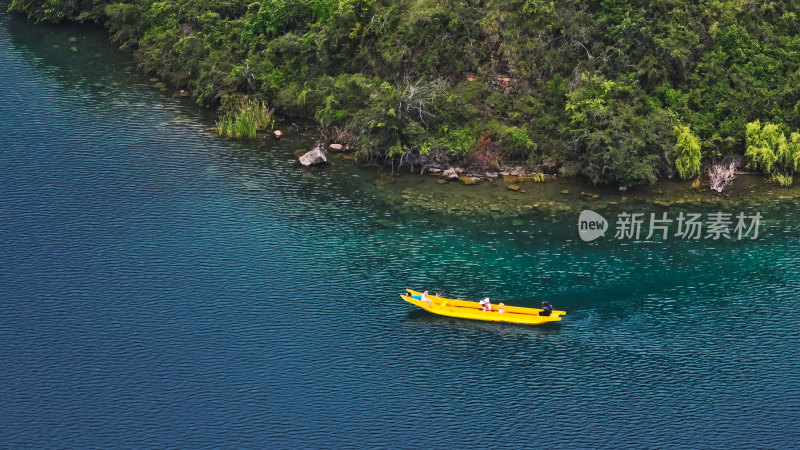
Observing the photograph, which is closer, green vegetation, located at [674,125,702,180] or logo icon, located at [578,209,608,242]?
logo icon, located at [578,209,608,242]

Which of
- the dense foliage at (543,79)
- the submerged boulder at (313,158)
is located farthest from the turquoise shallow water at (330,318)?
the dense foliage at (543,79)

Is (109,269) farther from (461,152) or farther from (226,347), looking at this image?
(461,152)

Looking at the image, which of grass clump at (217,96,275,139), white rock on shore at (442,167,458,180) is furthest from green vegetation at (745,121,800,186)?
grass clump at (217,96,275,139)

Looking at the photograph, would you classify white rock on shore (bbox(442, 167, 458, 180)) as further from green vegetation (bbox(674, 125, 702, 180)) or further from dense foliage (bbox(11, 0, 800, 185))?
green vegetation (bbox(674, 125, 702, 180))

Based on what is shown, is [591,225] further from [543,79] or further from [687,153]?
[543,79]

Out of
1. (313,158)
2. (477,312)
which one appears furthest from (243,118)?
(477,312)

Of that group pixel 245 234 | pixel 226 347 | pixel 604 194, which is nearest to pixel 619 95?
pixel 604 194

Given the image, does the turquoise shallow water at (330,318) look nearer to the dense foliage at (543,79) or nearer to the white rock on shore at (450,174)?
the white rock on shore at (450,174)

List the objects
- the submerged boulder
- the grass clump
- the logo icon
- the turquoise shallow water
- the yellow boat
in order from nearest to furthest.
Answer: the turquoise shallow water, the yellow boat, the logo icon, the submerged boulder, the grass clump
